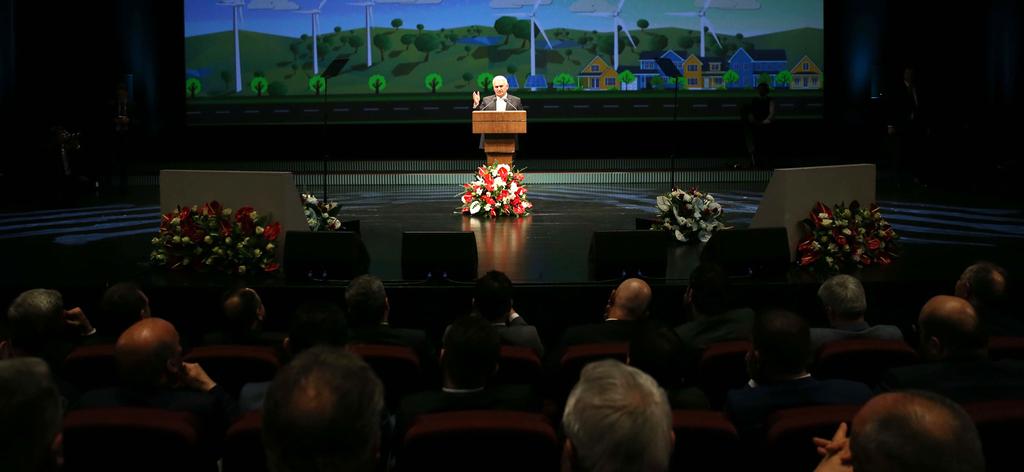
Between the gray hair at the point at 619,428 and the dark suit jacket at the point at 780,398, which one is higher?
the gray hair at the point at 619,428

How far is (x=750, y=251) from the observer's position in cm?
621

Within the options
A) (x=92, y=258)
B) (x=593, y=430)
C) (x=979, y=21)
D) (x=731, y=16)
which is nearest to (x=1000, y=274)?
(x=593, y=430)

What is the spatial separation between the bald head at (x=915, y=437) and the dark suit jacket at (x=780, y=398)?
3.52 ft

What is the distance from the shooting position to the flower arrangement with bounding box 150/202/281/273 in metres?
6.35

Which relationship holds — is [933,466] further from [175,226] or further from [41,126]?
[41,126]

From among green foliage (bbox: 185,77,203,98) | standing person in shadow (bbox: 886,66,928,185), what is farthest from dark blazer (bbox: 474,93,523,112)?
green foliage (bbox: 185,77,203,98)

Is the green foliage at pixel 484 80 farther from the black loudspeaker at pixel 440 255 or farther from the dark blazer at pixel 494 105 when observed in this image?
the black loudspeaker at pixel 440 255

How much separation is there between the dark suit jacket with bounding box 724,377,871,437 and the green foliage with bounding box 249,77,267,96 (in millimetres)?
13490

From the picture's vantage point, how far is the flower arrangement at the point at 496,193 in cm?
978

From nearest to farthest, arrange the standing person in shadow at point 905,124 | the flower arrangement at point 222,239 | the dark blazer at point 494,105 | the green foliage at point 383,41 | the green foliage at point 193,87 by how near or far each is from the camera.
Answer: the flower arrangement at point 222,239
the dark blazer at point 494,105
the standing person in shadow at point 905,124
the green foliage at point 383,41
the green foliage at point 193,87

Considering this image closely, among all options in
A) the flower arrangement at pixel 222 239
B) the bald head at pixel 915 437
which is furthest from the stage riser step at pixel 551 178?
the bald head at pixel 915 437

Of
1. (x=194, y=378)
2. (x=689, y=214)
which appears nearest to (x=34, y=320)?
(x=194, y=378)

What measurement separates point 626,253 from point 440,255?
3.61 ft

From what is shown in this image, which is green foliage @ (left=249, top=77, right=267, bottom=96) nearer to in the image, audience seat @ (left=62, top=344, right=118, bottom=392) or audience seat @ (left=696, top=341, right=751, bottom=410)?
audience seat @ (left=62, top=344, right=118, bottom=392)
